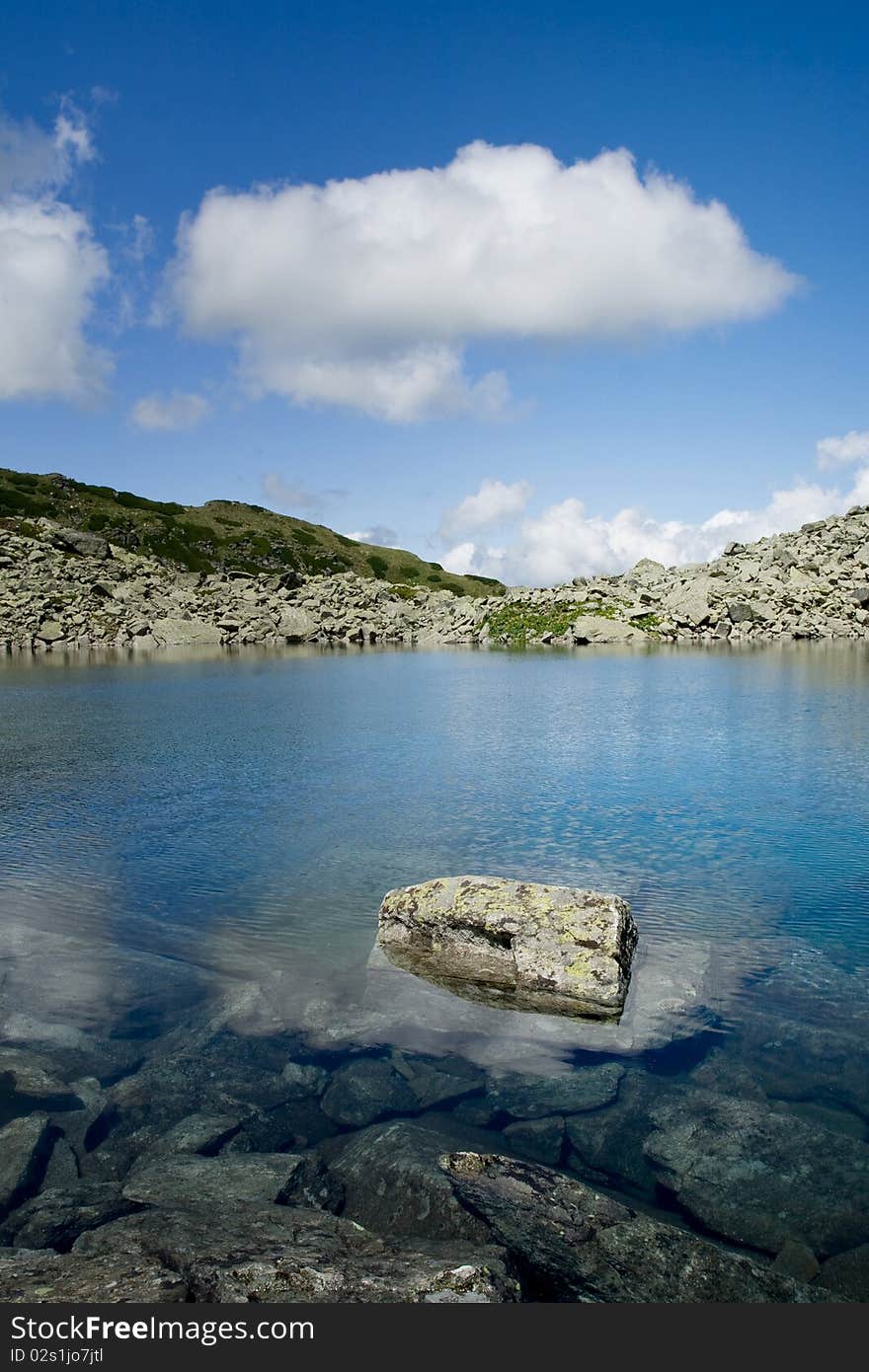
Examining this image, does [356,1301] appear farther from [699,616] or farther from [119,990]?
[699,616]

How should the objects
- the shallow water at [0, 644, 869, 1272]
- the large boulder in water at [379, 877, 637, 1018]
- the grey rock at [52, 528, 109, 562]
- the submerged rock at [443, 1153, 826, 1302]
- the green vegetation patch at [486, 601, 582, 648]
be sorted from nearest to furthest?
the submerged rock at [443, 1153, 826, 1302], the shallow water at [0, 644, 869, 1272], the large boulder in water at [379, 877, 637, 1018], the green vegetation patch at [486, 601, 582, 648], the grey rock at [52, 528, 109, 562]

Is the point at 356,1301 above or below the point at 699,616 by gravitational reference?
below

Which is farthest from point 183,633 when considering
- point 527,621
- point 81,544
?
point 527,621

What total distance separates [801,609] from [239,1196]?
124568 millimetres

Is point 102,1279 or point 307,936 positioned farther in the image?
point 307,936

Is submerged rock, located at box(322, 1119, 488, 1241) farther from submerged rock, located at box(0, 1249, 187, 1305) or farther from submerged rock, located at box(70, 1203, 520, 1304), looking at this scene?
submerged rock, located at box(0, 1249, 187, 1305)

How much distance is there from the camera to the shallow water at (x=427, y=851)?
1401cm

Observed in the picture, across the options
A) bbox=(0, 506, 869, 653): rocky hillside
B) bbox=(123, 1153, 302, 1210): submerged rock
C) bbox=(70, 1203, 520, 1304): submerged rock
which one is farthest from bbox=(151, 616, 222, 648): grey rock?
bbox=(70, 1203, 520, 1304): submerged rock

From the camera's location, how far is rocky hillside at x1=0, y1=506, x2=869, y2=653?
122000 mm

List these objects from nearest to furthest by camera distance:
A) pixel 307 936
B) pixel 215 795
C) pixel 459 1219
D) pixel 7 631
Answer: pixel 459 1219 < pixel 307 936 < pixel 215 795 < pixel 7 631

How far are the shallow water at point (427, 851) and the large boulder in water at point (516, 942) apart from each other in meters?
0.66

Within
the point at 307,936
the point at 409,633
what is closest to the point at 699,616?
the point at 409,633

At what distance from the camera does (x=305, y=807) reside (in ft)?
94.3

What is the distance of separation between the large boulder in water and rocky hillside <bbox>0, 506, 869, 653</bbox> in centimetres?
10836
